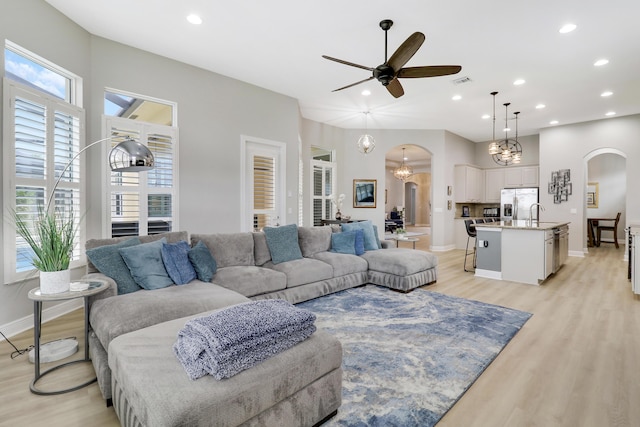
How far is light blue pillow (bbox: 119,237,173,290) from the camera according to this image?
9.00ft

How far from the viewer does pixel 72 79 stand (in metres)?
3.72

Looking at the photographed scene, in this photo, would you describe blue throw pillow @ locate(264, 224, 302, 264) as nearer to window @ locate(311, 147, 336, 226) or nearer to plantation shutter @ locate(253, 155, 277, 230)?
plantation shutter @ locate(253, 155, 277, 230)

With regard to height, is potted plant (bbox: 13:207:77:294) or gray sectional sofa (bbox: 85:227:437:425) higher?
potted plant (bbox: 13:207:77:294)

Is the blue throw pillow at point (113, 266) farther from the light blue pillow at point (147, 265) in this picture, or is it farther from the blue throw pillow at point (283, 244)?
the blue throw pillow at point (283, 244)

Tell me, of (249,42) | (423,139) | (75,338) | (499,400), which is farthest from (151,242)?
(423,139)

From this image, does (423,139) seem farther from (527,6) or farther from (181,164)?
(181,164)

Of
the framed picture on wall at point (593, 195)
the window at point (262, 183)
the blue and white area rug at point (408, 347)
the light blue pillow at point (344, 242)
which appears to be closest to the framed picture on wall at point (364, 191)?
the window at point (262, 183)

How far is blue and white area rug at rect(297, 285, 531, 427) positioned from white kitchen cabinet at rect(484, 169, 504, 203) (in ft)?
21.0

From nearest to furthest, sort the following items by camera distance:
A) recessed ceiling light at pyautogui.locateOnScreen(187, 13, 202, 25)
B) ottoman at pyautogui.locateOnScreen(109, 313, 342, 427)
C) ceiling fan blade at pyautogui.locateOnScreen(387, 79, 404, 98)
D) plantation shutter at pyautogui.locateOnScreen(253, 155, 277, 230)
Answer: ottoman at pyautogui.locateOnScreen(109, 313, 342, 427) → recessed ceiling light at pyautogui.locateOnScreen(187, 13, 202, 25) → ceiling fan blade at pyautogui.locateOnScreen(387, 79, 404, 98) → plantation shutter at pyautogui.locateOnScreen(253, 155, 277, 230)

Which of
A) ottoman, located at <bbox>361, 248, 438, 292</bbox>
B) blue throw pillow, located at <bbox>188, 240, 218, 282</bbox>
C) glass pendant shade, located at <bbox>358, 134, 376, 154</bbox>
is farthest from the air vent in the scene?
blue throw pillow, located at <bbox>188, 240, 218, 282</bbox>

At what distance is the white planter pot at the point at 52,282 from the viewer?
2113 millimetres

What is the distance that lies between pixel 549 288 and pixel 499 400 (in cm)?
341

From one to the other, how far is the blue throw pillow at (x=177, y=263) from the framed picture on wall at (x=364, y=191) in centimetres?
563

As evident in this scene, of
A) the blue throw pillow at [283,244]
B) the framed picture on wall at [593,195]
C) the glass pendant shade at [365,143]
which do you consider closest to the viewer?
the blue throw pillow at [283,244]
